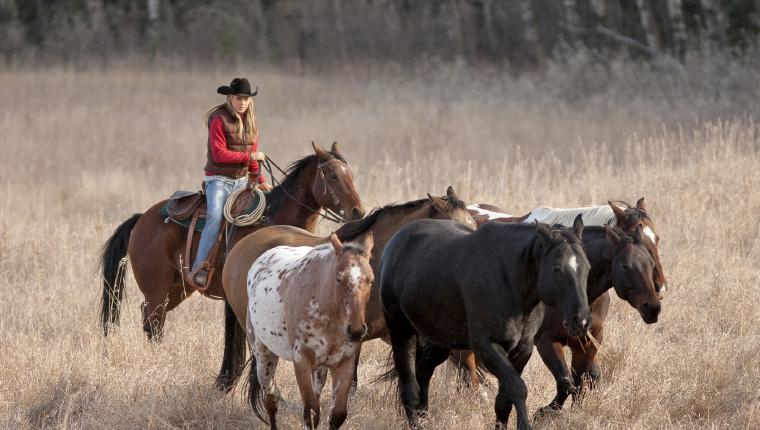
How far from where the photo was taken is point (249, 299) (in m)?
5.87

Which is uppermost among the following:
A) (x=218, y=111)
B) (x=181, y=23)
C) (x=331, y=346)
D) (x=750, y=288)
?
(x=181, y=23)

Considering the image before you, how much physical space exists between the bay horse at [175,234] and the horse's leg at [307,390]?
9.02ft

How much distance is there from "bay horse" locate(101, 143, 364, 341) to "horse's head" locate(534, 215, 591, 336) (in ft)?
10.2

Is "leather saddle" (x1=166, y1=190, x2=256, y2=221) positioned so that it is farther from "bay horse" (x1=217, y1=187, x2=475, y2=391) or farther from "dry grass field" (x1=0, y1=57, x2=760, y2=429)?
"bay horse" (x1=217, y1=187, x2=475, y2=391)

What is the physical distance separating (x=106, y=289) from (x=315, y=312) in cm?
425

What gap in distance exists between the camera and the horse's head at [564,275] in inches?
186

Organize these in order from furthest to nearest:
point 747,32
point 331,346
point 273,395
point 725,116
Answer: point 747,32 → point 725,116 → point 273,395 → point 331,346

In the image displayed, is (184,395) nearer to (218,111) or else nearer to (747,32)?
(218,111)

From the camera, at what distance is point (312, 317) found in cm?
518

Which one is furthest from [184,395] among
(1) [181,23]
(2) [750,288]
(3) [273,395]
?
(1) [181,23]

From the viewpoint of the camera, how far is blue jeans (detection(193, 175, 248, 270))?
8211 millimetres

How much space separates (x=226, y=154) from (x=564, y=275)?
412 cm

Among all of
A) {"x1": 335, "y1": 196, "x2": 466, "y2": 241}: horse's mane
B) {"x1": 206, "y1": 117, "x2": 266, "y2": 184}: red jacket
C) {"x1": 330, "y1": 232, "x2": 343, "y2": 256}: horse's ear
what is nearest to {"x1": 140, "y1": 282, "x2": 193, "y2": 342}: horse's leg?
{"x1": 206, "y1": 117, "x2": 266, "y2": 184}: red jacket

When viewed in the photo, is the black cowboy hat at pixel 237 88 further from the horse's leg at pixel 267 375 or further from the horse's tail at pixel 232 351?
the horse's leg at pixel 267 375
